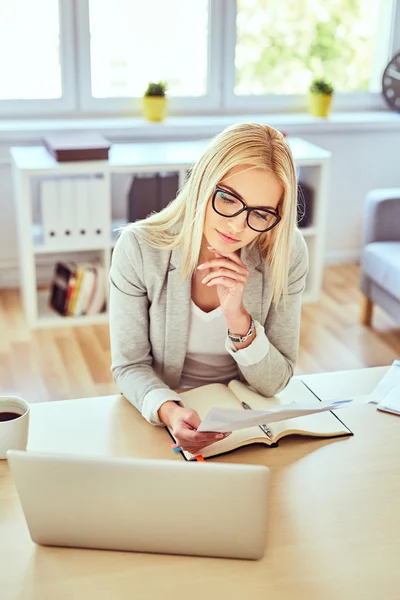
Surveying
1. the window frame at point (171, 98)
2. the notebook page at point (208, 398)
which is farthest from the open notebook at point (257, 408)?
the window frame at point (171, 98)

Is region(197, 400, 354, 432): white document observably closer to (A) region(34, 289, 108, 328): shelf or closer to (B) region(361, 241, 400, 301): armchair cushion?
(B) region(361, 241, 400, 301): armchair cushion

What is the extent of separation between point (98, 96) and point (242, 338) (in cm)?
268

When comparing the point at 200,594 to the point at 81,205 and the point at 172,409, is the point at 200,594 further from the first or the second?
the point at 81,205

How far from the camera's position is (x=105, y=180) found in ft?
11.0

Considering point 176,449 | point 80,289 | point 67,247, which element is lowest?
point 80,289

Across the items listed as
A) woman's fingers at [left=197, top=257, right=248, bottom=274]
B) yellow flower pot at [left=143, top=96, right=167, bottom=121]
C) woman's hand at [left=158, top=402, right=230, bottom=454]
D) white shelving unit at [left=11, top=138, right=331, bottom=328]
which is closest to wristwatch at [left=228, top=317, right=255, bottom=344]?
woman's fingers at [left=197, top=257, right=248, bottom=274]

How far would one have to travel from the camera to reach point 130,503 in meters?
1.03

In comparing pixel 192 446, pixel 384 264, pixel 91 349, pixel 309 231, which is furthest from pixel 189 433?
pixel 309 231

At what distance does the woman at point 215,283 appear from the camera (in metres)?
1.41

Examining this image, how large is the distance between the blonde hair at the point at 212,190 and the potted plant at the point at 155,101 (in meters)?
2.33

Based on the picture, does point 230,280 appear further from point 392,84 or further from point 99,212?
point 392,84

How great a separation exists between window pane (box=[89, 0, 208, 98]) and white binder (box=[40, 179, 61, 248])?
2.60 ft

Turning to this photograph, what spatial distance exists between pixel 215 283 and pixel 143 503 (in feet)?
1.79

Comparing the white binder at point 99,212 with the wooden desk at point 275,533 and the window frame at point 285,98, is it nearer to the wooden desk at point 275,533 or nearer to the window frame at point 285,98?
the window frame at point 285,98
